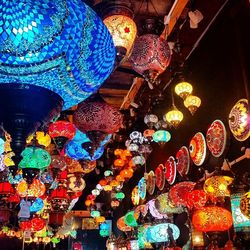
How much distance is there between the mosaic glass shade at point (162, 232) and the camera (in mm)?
4765

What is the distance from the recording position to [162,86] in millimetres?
6008

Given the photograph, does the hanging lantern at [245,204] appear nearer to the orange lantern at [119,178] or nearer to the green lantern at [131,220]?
the green lantern at [131,220]

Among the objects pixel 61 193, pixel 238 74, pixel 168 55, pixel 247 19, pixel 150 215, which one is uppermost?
pixel 247 19

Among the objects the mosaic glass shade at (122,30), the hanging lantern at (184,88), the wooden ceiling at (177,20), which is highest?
the wooden ceiling at (177,20)

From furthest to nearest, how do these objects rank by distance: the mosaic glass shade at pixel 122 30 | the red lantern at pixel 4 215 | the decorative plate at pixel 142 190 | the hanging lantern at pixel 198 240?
the decorative plate at pixel 142 190
the red lantern at pixel 4 215
the hanging lantern at pixel 198 240
the mosaic glass shade at pixel 122 30

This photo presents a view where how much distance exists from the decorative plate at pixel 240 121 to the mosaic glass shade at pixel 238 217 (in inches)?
24.7

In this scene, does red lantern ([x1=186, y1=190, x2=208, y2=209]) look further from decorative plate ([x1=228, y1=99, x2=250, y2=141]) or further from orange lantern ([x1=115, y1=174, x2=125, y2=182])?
orange lantern ([x1=115, y1=174, x2=125, y2=182])

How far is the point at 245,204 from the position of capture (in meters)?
2.53

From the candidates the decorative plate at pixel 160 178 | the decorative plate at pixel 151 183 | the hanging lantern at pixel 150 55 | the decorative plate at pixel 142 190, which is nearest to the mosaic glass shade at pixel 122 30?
the hanging lantern at pixel 150 55

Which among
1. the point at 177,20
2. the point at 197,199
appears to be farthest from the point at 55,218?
the point at 177,20

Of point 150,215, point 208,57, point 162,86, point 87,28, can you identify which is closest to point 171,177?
point 150,215

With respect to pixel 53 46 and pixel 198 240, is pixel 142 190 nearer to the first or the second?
pixel 198 240

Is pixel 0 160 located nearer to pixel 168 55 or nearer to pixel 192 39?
pixel 168 55

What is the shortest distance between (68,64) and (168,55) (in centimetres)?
170
